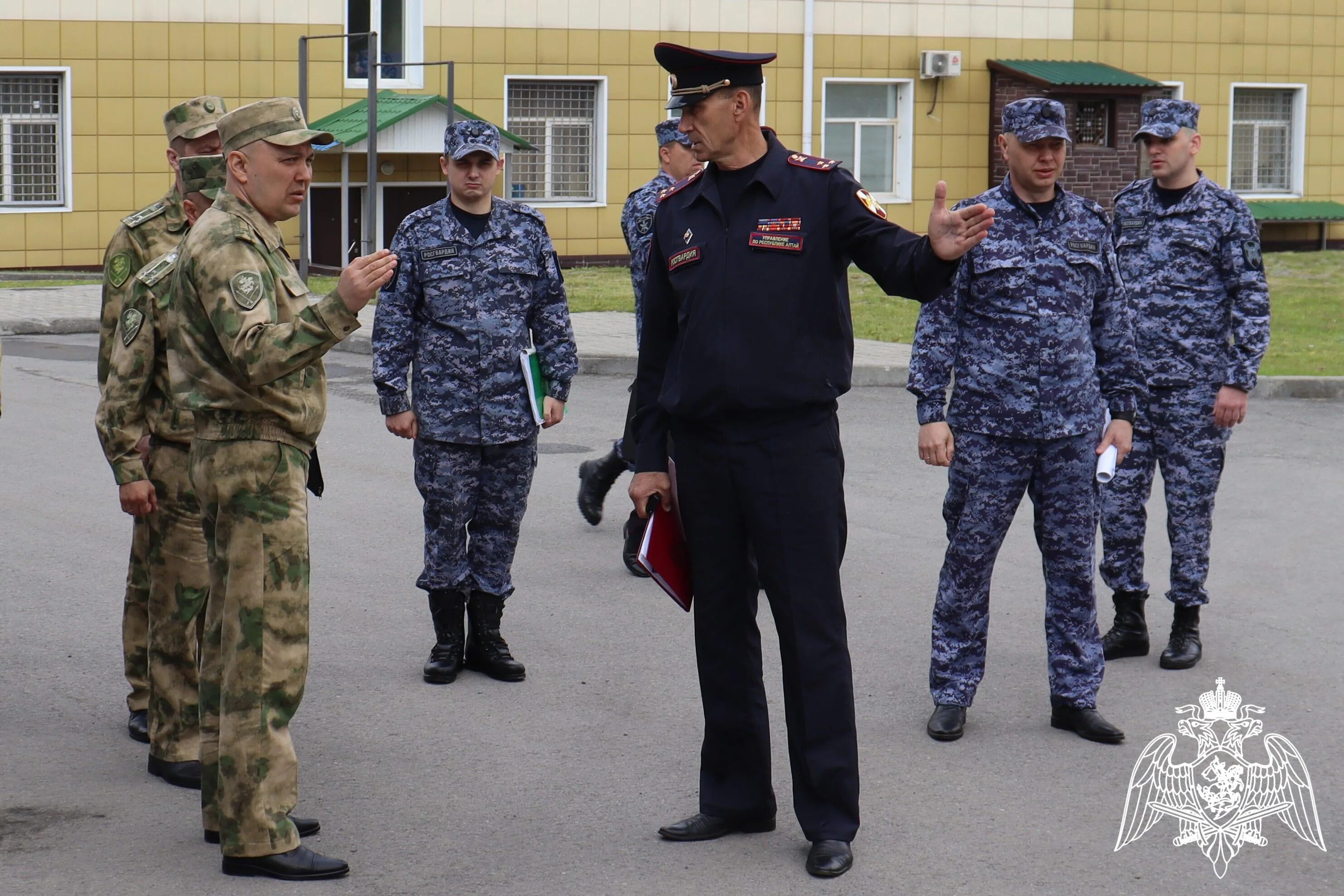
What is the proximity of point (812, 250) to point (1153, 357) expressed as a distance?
2.70 m

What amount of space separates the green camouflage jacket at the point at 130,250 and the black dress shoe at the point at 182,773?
1254 mm

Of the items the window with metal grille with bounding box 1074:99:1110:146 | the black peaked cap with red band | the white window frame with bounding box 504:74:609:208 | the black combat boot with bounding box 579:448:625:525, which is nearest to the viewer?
the black peaked cap with red band

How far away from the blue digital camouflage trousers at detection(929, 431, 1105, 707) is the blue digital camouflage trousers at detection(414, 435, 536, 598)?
67.8 inches

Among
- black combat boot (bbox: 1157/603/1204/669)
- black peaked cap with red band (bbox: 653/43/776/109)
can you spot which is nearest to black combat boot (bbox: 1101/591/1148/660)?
black combat boot (bbox: 1157/603/1204/669)

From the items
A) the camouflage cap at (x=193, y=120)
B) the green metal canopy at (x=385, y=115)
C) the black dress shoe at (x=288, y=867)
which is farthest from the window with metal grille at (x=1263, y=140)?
the black dress shoe at (x=288, y=867)

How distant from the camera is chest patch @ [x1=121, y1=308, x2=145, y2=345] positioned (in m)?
5.17

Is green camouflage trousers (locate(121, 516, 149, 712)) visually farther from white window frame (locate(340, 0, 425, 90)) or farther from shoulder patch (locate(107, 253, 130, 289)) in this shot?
white window frame (locate(340, 0, 425, 90))

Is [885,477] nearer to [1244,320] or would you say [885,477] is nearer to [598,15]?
[1244,320]

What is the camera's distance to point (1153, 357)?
677cm

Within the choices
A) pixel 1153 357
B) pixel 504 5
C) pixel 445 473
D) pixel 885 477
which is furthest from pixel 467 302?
pixel 504 5

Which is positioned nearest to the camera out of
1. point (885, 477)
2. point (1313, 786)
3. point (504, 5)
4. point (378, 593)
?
point (1313, 786)

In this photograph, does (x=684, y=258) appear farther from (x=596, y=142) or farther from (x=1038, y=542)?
(x=596, y=142)

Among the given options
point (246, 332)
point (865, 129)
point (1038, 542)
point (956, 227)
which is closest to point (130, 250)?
point (246, 332)

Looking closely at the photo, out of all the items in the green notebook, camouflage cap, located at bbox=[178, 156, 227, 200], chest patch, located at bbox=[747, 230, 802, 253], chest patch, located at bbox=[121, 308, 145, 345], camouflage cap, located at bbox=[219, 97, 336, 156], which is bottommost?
the green notebook
